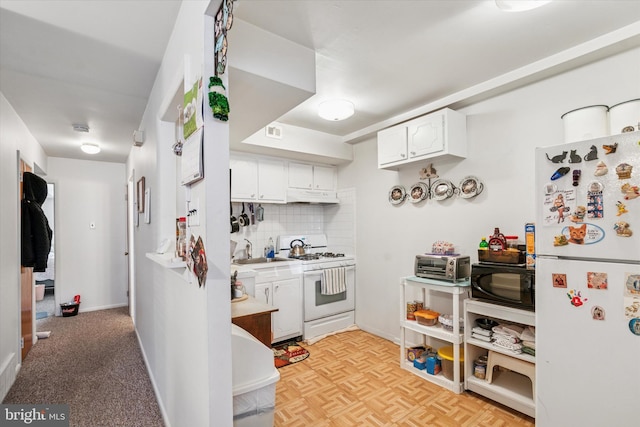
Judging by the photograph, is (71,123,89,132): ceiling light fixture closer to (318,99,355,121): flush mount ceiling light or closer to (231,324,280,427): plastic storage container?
(318,99,355,121): flush mount ceiling light

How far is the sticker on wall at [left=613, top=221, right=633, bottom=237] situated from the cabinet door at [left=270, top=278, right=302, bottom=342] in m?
2.70

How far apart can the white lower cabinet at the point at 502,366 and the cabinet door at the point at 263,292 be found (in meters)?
1.91

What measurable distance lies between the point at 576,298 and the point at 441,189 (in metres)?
1.49

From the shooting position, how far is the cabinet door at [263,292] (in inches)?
127

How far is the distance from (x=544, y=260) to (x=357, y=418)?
5.19ft

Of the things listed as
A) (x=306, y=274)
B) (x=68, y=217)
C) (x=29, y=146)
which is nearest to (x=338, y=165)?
(x=306, y=274)

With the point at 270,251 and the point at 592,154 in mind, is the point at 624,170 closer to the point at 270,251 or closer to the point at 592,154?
the point at 592,154

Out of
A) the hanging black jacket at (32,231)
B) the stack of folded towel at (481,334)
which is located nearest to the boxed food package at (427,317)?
the stack of folded towel at (481,334)

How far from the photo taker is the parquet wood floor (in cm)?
206

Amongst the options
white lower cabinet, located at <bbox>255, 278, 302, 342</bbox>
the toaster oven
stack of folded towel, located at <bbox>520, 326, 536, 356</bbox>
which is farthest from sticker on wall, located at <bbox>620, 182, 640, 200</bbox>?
white lower cabinet, located at <bbox>255, 278, 302, 342</bbox>

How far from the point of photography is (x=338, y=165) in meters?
4.21

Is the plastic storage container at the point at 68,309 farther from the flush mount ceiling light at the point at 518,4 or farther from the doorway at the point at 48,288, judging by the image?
the flush mount ceiling light at the point at 518,4

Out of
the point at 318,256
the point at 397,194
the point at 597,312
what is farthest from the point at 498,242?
the point at 318,256

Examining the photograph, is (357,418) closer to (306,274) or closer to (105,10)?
(306,274)
